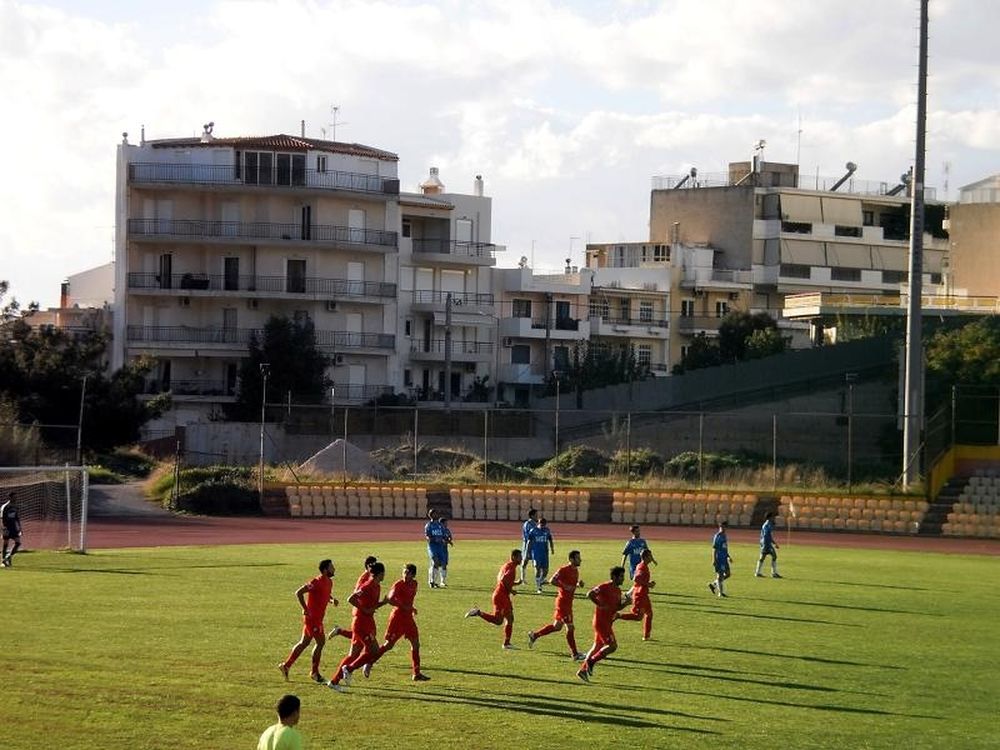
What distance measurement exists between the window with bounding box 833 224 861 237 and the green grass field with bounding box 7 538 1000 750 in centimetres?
7733

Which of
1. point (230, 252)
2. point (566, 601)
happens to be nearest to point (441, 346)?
point (230, 252)

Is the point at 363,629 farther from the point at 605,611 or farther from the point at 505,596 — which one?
the point at 505,596

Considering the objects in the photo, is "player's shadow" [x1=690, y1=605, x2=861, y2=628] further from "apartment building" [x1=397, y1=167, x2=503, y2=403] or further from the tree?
"apartment building" [x1=397, y1=167, x2=503, y2=403]

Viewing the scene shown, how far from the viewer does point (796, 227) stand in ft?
361

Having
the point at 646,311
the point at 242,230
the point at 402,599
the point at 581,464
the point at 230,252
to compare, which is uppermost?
the point at 242,230

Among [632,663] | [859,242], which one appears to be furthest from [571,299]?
[632,663]

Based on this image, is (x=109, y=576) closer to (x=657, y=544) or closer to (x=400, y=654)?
(x=400, y=654)

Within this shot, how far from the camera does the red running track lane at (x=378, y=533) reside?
4925 centimetres

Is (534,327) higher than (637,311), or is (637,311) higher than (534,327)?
(637,311)

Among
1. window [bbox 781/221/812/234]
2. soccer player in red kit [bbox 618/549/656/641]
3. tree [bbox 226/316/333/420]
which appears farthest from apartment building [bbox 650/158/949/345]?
soccer player in red kit [bbox 618/549/656/641]

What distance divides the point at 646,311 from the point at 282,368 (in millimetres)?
32268

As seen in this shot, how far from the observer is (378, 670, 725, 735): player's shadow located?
18812mm

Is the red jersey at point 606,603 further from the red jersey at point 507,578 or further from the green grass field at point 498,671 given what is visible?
the red jersey at point 507,578

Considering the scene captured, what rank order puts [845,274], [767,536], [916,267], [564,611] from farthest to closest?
1. [845,274]
2. [916,267]
3. [767,536]
4. [564,611]
